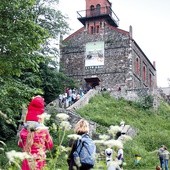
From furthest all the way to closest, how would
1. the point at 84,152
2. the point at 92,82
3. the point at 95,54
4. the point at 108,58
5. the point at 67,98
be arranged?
the point at 95,54 → the point at 92,82 → the point at 108,58 → the point at 67,98 → the point at 84,152

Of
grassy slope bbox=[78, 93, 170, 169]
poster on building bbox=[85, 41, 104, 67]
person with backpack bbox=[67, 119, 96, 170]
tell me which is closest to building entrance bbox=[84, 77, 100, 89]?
poster on building bbox=[85, 41, 104, 67]


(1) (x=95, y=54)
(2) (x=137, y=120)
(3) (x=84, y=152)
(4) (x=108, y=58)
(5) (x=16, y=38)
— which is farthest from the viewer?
(1) (x=95, y=54)

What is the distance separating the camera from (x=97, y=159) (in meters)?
3.99

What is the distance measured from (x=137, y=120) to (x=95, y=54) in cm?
1308

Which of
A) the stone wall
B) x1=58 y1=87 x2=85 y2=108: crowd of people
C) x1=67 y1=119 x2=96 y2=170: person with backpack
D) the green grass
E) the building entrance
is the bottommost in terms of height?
x1=67 y1=119 x2=96 y2=170: person with backpack

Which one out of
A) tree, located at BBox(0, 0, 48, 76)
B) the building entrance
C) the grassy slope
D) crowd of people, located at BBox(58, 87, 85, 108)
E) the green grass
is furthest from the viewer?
the building entrance

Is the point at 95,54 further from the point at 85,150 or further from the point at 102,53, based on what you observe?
the point at 85,150

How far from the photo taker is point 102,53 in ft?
146

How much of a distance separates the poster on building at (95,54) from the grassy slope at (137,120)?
21.6 feet

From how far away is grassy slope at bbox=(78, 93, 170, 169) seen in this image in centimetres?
2394

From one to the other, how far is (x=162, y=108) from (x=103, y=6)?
14.0m

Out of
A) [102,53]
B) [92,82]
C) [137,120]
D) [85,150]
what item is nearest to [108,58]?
[102,53]

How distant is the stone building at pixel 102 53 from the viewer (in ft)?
143

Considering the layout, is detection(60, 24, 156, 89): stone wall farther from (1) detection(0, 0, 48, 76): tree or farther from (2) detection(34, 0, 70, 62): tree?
(1) detection(0, 0, 48, 76): tree
